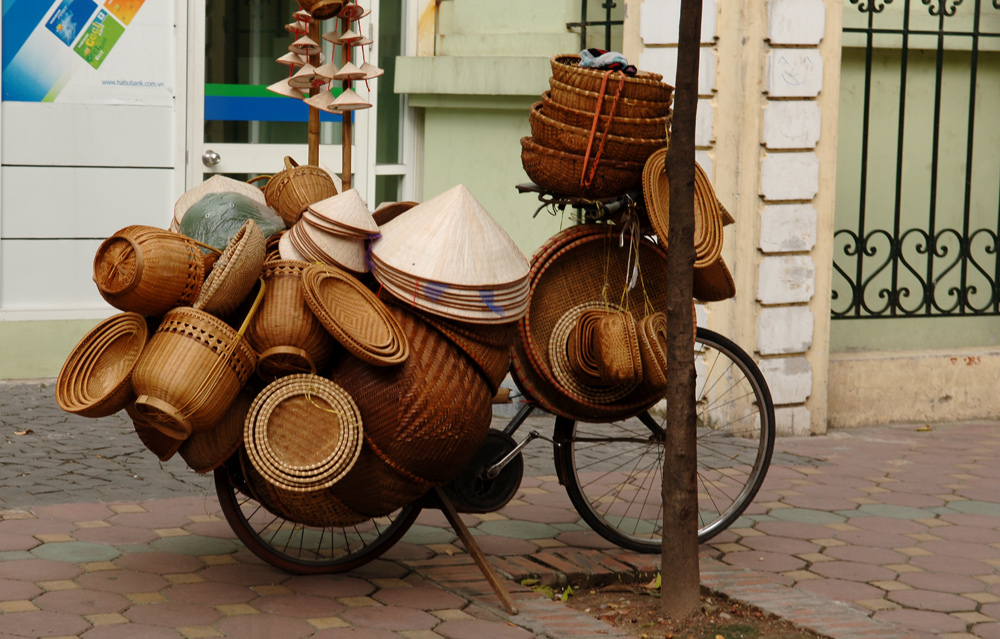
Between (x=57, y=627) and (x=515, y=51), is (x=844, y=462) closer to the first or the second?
(x=515, y=51)

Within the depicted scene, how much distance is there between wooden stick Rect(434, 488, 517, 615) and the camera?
163 inches

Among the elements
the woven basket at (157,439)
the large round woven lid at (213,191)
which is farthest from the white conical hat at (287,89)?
the woven basket at (157,439)

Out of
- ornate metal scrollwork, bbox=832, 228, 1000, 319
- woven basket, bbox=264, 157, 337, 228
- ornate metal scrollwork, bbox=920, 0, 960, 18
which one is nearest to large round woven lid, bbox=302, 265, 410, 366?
woven basket, bbox=264, 157, 337, 228

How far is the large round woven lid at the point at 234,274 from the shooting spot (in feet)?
12.4

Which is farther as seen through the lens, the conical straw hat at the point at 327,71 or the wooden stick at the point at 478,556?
the conical straw hat at the point at 327,71

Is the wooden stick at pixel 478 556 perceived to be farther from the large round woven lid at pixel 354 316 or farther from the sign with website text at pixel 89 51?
the sign with website text at pixel 89 51

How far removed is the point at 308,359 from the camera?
Result: 3.89 meters

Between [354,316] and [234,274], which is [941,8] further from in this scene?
[234,274]

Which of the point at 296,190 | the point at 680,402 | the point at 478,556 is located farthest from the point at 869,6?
the point at 478,556

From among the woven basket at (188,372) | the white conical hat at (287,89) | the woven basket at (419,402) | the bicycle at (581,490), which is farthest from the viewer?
the white conical hat at (287,89)

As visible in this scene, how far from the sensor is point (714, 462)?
20.7ft

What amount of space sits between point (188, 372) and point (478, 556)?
48.2 inches

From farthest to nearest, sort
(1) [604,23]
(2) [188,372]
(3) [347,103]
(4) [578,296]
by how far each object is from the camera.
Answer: (1) [604,23], (3) [347,103], (4) [578,296], (2) [188,372]

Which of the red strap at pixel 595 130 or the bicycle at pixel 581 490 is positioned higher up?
A: the red strap at pixel 595 130
